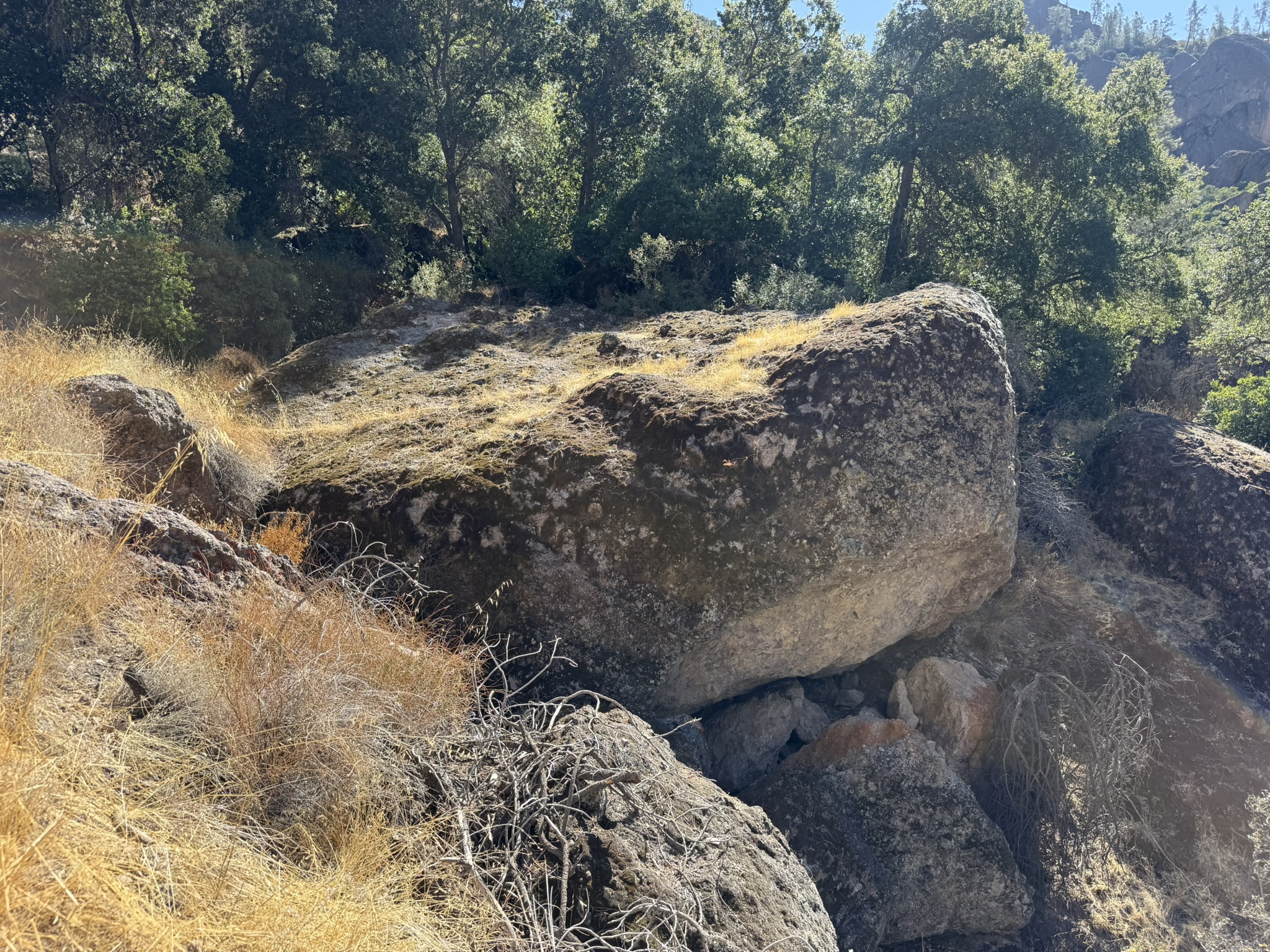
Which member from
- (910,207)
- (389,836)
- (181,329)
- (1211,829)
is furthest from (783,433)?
(910,207)

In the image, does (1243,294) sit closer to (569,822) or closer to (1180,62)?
(569,822)

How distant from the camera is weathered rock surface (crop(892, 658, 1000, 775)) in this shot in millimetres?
6332

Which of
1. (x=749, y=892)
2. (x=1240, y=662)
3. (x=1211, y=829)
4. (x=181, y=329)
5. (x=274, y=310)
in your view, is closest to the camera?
(x=749, y=892)

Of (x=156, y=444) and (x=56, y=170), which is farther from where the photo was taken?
(x=56, y=170)

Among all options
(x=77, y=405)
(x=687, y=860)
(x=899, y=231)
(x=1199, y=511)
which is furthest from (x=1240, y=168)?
(x=77, y=405)

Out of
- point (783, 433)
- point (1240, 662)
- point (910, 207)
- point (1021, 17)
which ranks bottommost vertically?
point (1240, 662)

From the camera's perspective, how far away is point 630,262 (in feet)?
45.4

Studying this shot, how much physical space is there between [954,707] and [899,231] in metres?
10.1

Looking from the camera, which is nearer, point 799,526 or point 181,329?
point 799,526

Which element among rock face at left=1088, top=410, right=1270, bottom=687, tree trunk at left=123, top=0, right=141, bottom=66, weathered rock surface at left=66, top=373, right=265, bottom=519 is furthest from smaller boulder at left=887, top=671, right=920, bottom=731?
tree trunk at left=123, top=0, right=141, bottom=66

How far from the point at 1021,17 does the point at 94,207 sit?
15.0 m

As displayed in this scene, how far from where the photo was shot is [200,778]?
2959mm

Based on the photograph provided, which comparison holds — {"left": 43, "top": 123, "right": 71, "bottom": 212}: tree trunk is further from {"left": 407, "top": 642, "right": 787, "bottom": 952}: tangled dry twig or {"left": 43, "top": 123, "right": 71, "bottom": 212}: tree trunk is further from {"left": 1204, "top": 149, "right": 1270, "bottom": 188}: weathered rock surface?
{"left": 1204, "top": 149, "right": 1270, "bottom": 188}: weathered rock surface

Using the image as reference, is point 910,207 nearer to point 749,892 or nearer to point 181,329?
point 181,329
